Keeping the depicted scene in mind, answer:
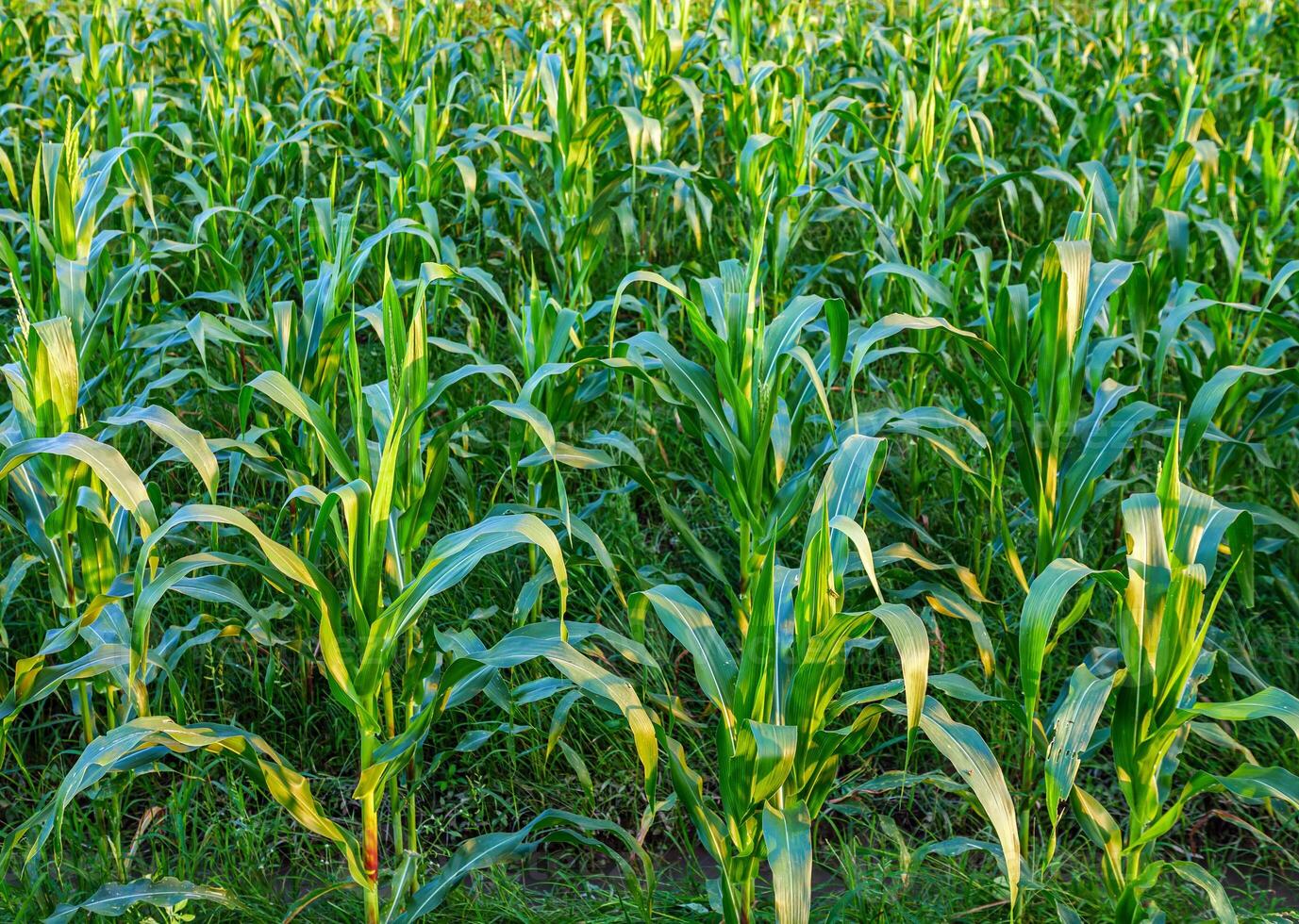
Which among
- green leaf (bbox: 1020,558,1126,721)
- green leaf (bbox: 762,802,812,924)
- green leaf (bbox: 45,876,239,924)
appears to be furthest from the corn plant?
green leaf (bbox: 45,876,239,924)

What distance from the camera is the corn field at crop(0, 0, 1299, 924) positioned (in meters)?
2.07

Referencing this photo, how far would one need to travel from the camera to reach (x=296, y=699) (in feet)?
10.0

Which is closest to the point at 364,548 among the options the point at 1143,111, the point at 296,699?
the point at 296,699

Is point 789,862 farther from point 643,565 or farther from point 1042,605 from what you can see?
point 643,565

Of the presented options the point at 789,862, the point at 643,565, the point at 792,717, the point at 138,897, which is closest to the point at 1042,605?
the point at 792,717

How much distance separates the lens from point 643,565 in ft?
11.2

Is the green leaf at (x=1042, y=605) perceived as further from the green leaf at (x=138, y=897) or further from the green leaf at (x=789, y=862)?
the green leaf at (x=138, y=897)

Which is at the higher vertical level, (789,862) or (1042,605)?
(1042,605)

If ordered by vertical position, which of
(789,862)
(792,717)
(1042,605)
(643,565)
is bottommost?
(643,565)

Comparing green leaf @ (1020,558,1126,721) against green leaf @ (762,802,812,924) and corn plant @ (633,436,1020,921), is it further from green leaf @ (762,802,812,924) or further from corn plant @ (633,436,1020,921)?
green leaf @ (762,802,812,924)

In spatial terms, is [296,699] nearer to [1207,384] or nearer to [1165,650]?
[1165,650]

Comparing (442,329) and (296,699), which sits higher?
(442,329)

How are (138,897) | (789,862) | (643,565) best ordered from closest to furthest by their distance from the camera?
(789,862) < (138,897) < (643,565)

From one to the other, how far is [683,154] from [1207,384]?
3.54m
